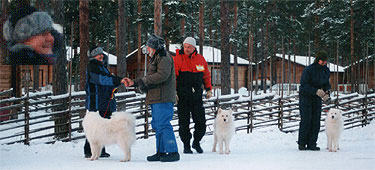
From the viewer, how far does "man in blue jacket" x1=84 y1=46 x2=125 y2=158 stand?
17.8ft

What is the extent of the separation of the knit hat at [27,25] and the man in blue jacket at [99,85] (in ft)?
15.3

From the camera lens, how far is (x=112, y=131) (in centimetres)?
516

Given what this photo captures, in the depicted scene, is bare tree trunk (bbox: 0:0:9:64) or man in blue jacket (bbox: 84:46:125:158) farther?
bare tree trunk (bbox: 0:0:9:64)

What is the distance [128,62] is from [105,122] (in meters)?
29.7

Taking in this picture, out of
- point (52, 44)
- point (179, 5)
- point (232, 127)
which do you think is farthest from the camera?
point (179, 5)

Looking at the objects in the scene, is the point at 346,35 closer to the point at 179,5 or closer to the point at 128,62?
the point at 179,5

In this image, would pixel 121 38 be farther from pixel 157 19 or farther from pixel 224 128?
pixel 224 128

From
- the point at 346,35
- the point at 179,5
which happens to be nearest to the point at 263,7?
the point at 346,35

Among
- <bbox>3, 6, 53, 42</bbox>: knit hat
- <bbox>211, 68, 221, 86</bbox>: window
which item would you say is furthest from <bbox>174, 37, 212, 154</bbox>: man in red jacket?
<bbox>211, 68, 221, 86</bbox>: window

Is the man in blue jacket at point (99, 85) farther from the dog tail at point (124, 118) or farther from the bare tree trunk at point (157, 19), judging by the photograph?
the bare tree trunk at point (157, 19)

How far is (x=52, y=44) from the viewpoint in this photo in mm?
9711

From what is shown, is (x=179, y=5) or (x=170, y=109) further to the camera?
(x=179, y=5)

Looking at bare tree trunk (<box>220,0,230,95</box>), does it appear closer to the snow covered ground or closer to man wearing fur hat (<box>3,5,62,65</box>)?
man wearing fur hat (<box>3,5,62,65</box>)

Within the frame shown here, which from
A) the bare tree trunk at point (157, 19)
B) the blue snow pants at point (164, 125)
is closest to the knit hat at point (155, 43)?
the blue snow pants at point (164, 125)
